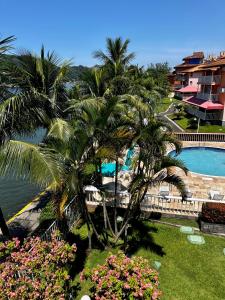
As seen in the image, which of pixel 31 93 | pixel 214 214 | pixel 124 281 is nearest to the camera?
pixel 124 281

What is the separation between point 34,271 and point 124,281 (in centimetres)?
208

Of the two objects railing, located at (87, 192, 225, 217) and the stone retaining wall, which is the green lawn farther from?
railing, located at (87, 192, 225, 217)

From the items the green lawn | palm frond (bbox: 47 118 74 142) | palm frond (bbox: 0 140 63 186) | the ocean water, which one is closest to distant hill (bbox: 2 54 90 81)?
palm frond (bbox: 47 118 74 142)

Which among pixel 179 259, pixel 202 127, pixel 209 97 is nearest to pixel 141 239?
pixel 179 259

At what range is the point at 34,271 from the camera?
590 cm

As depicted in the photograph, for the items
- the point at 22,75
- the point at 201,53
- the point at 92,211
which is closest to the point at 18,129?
the point at 22,75

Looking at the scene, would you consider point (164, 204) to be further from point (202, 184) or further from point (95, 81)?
point (95, 81)

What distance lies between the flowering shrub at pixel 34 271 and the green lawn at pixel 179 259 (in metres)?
2.75

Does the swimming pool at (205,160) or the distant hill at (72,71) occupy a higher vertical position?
the distant hill at (72,71)

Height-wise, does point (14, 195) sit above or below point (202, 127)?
below

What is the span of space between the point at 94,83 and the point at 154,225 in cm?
976

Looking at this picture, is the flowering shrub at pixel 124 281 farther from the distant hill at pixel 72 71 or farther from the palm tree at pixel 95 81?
the palm tree at pixel 95 81

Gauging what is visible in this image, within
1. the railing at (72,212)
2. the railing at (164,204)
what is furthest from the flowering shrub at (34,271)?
the railing at (164,204)

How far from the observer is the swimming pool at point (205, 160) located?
22.7 meters
